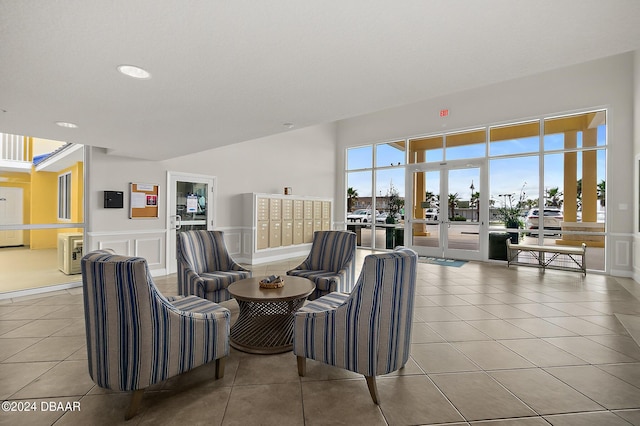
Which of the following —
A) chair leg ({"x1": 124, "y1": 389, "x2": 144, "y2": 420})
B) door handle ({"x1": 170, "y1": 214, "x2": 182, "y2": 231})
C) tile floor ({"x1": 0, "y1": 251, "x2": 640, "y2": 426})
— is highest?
door handle ({"x1": 170, "y1": 214, "x2": 182, "y2": 231})

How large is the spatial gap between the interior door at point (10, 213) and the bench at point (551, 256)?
A: 853cm

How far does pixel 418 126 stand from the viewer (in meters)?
8.27

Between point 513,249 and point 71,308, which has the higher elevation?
point 513,249

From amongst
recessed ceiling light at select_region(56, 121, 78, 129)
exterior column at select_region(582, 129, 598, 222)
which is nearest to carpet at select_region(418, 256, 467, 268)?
exterior column at select_region(582, 129, 598, 222)

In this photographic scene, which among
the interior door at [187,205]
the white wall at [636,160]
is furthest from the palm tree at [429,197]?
the interior door at [187,205]

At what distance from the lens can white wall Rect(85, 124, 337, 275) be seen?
5.02 m

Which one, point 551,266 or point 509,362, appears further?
point 551,266

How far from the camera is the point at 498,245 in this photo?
23.4 feet

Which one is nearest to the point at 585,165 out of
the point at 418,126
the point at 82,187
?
the point at 418,126

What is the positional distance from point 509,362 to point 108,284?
301 cm

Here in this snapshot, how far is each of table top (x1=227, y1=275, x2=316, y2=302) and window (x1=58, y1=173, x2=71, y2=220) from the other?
3.63m

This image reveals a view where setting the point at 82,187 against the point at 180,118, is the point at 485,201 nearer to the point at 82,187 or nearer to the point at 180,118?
the point at 180,118

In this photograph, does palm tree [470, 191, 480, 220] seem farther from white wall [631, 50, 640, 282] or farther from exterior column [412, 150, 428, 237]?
white wall [631, 50, 640, 282]

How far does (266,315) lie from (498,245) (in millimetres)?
6034
